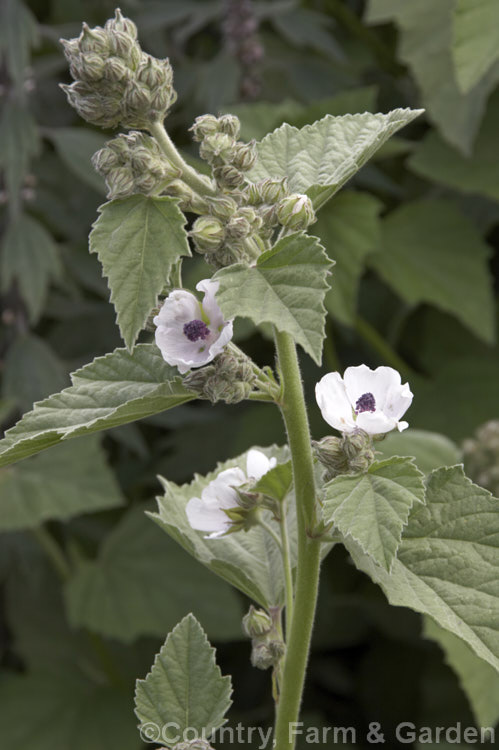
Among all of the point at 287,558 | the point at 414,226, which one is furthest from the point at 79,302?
the point at 287,558

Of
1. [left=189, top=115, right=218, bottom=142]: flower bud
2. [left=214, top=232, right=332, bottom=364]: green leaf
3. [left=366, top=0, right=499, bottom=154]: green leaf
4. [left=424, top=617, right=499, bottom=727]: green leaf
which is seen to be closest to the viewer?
[left=214, top=232, right=332, bottom=364]: green leaf

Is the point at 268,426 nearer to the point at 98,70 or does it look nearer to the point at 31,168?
the point at 31,168

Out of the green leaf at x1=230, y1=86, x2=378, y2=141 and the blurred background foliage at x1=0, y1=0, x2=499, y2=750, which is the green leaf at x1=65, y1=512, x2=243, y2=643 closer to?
the blurred background foliage at x1=0, y1=0, x2=499, y2=750

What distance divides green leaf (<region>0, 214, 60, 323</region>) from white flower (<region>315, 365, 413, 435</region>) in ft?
4.29

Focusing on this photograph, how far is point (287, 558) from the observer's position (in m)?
0.85

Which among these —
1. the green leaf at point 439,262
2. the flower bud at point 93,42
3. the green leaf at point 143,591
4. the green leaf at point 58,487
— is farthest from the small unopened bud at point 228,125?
the green leaf at point 143,591

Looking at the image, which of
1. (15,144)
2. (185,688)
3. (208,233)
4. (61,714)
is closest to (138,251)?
(208,233)

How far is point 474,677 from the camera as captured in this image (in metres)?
1.55

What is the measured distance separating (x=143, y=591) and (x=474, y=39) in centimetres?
136

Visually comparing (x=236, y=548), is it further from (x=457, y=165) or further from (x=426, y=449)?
(x=457, y=165)

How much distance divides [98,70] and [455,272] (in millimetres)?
1603

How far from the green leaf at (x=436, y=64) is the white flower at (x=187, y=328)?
1.37 meters

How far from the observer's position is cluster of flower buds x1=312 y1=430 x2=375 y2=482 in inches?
28.5

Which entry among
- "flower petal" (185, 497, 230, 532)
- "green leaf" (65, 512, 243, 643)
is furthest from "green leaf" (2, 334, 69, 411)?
"flower petal" (185, 497, 230, 532)
